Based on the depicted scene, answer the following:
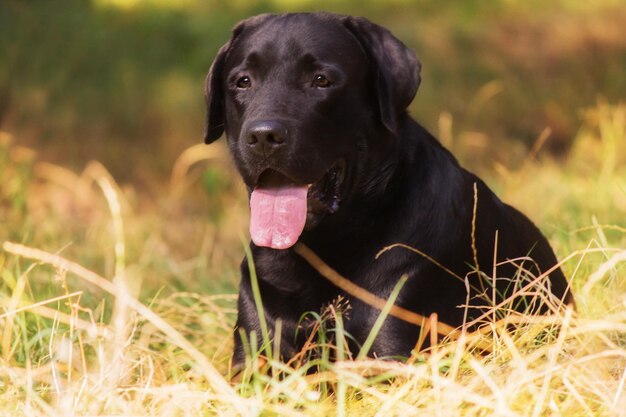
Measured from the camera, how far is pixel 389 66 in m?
3.62

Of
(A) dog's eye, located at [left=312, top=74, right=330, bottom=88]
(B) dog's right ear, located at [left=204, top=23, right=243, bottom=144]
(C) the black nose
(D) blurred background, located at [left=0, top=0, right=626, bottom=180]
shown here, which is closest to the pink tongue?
(C) the black nose

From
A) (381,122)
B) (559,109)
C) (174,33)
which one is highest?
(381,122)

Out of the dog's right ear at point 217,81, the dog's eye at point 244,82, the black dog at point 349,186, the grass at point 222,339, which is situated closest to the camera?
the grass at point 222,339

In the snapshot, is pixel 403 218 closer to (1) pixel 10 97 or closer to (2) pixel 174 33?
(1) pixel 10 97

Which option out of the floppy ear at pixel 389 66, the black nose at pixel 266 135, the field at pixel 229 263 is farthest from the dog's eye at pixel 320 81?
the field at pixel 229 263

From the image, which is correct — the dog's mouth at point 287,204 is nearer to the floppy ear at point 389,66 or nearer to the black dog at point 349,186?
the black dog at point 349,186

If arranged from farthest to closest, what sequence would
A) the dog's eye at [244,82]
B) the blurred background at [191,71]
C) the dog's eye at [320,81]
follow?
the blurred background at [191,71]
the dog's eye at [244,82]
the dog's eye at [320,81]

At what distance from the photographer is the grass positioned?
2.81 meters

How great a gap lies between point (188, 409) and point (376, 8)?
8044 mm

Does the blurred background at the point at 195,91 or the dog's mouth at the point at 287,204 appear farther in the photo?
the blurred background at the point at 195,91

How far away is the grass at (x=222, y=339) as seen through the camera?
111 inches

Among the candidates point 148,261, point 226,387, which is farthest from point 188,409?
point 148,261

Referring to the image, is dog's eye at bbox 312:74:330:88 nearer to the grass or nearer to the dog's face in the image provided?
the dog's face

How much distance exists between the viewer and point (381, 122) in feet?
11.9
